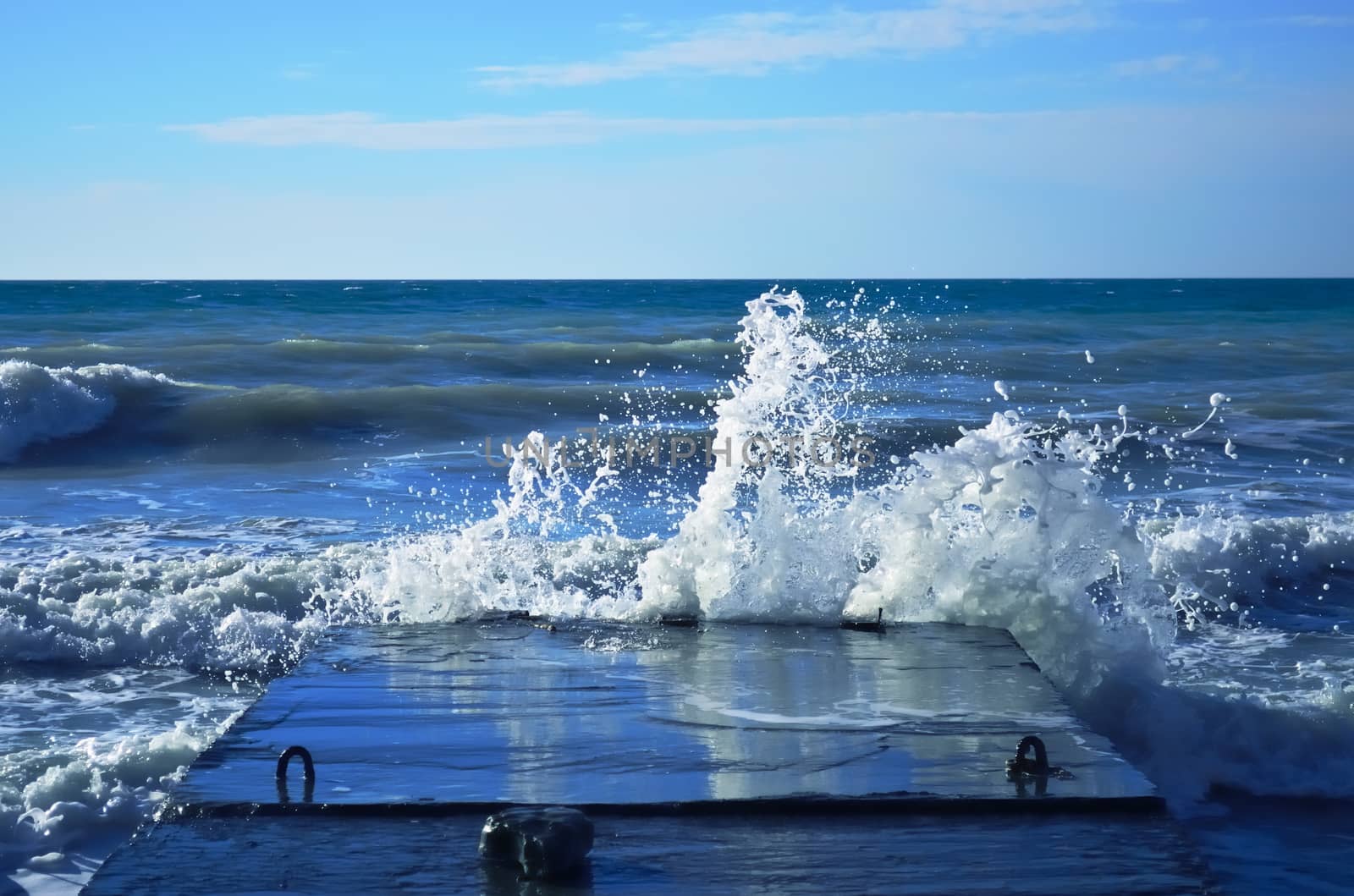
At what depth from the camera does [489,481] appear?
15.8 m

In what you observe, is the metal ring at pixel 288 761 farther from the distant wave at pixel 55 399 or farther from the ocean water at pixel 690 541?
the distant wave at pixel 55 399

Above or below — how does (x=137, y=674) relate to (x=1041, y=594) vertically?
below

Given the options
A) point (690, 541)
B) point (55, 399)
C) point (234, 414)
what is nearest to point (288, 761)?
point (690, 541)

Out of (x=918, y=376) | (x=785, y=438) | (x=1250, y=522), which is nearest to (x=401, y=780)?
(x=1250, y=522)

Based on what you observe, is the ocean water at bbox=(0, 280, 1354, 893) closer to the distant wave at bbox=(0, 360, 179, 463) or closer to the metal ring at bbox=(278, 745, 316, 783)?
the distant wave at bbox=(0, 360, 179, 463)

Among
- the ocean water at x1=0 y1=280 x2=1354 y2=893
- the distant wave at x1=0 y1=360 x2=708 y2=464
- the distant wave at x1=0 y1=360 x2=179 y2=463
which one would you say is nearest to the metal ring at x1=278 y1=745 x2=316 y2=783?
the ocean water at x1=0 y1=280 x2=1354 y2=893

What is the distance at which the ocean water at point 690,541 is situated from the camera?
6.36m

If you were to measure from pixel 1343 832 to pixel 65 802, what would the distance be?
202 inches

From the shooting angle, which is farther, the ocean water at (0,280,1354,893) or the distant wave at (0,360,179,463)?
the distant wave at (0,360,179,463)

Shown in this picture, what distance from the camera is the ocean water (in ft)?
20.9

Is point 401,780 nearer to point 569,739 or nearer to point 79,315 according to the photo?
point 569,739

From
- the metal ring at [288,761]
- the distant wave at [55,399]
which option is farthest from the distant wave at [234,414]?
the metal ring at [288,761]

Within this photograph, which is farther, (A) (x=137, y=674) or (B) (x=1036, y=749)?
(A) (x=137, y=674)

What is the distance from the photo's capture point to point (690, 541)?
23.5 ft
